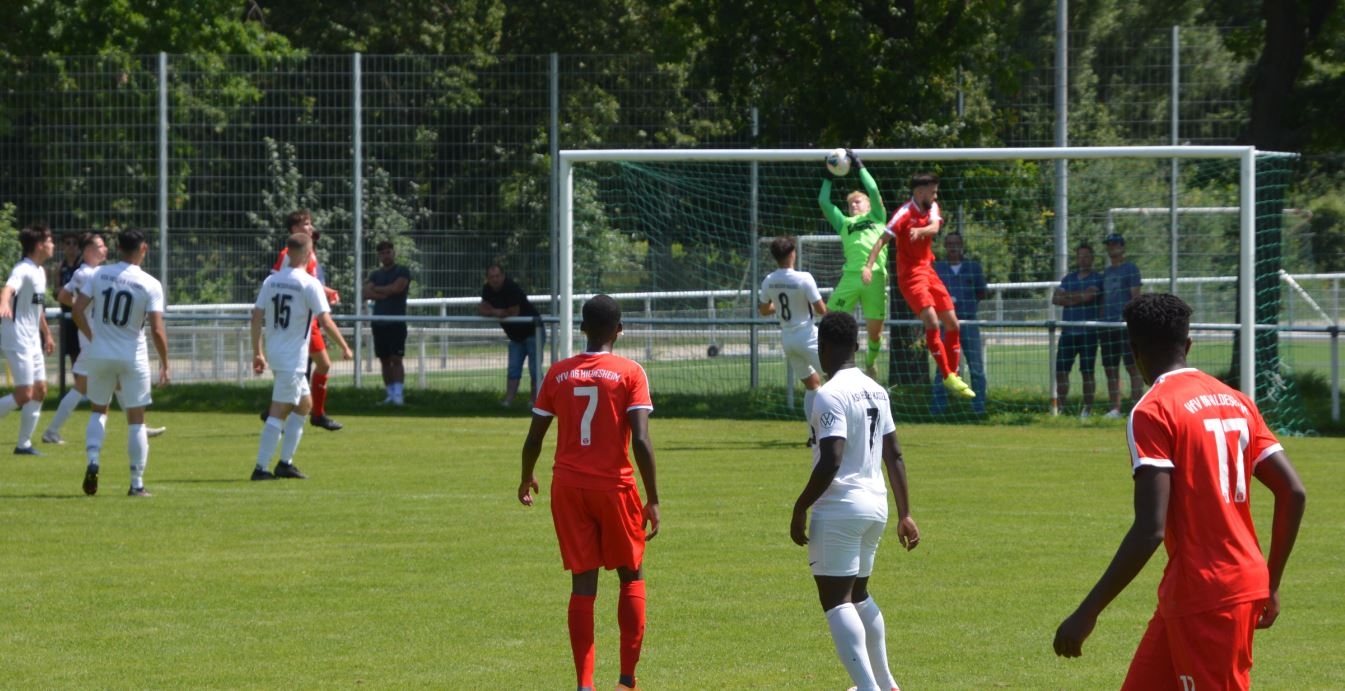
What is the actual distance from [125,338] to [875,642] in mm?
8471

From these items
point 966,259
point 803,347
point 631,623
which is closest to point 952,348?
point 803,347

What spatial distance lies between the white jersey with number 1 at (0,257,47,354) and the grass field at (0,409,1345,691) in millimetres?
1513

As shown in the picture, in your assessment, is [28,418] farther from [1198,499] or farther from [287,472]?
[1198,499]

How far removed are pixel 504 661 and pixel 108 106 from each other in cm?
1828

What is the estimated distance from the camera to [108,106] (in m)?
24.1

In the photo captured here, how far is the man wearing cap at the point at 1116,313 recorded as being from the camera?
64.1 feet

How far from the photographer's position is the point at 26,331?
17.3 meters

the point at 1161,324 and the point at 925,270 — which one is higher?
the point at 925,270

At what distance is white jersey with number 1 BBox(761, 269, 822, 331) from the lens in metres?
16.3

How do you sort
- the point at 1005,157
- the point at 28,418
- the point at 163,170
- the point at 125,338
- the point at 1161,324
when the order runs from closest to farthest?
the point at 1161,324
the point at 125,338
the point at 28,418
the point at 1005,157
the point at 163,170

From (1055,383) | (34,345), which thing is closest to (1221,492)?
(34,345)

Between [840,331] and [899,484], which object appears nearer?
[840,331]

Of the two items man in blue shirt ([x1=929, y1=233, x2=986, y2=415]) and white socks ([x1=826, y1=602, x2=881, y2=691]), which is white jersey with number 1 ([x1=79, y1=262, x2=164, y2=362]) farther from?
man in blue shirt ([x1=929, y1=233, x2=986, y2=415])

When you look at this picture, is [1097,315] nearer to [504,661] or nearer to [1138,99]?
[1138,99]
